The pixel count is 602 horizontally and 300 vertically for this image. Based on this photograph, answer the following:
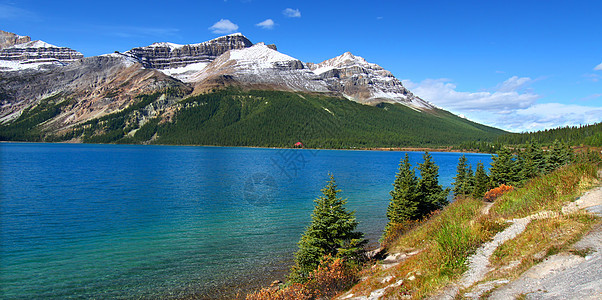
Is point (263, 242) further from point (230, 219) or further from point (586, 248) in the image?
point (586, 248)

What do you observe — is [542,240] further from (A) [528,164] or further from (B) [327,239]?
(A) [528,164]

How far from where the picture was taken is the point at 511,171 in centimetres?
4847

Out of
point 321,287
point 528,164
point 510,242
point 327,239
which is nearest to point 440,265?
point 510,242

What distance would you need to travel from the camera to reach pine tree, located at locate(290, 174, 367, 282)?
21.0 meters

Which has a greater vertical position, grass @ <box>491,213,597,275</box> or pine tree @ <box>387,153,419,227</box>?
grass @ <box>491,213,597,275</box>

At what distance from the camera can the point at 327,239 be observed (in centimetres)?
2178

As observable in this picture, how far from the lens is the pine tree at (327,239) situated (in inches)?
827

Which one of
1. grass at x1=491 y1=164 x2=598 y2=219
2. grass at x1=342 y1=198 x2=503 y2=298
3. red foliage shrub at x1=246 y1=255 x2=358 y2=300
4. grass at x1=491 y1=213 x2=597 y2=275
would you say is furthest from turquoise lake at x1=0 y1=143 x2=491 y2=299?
grass at x1=491 y1=213 x2=597 y2=275

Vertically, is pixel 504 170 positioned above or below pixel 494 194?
above

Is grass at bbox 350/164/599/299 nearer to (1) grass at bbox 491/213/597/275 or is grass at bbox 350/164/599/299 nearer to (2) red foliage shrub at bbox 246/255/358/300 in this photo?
(1) grass at bbox 491/213/597/275

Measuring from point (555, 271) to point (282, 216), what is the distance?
1420 inches

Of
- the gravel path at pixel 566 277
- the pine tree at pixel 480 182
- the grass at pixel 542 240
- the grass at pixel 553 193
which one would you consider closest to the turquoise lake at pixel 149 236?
the pine tree at pixel 480 182

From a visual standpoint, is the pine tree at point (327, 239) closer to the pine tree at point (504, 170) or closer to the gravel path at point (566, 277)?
the gravel path at point (566, 277)

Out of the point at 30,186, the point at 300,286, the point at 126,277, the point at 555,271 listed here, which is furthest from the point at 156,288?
the point at 30,186
